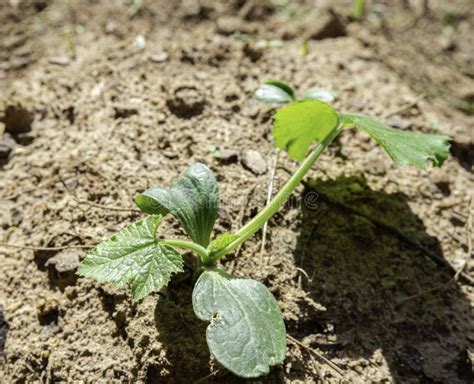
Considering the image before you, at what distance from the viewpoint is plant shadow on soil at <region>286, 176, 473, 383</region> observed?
1861mm

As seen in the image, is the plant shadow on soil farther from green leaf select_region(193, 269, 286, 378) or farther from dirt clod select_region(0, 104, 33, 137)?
dirt clod select_region(0, 104, 33, 137)

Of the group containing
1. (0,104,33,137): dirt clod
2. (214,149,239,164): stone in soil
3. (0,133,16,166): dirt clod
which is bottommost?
(214,149,239,164): stone in soil

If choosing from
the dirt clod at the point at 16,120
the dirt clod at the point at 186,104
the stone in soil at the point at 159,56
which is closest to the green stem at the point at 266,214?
the dirt clod at the point at 186,104

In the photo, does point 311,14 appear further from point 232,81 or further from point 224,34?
point 232,81

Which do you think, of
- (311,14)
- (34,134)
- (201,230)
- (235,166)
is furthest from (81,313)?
(311,14)

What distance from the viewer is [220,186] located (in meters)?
2.20

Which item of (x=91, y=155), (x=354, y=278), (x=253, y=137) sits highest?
(x=91, y=155)

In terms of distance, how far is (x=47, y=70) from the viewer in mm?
2865

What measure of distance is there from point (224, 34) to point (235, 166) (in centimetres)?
124

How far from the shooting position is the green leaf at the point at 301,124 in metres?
1.96

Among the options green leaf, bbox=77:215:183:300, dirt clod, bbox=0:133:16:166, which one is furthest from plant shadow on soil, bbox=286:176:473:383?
dirt clod, bbox=0:133:16:166

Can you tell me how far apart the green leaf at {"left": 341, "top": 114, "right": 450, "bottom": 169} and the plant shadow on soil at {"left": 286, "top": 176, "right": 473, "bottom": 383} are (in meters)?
0.41

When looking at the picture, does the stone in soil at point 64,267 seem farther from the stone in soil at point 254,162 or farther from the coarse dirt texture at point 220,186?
the stone in soil at point 254,162

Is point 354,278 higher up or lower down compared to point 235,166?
lower down
